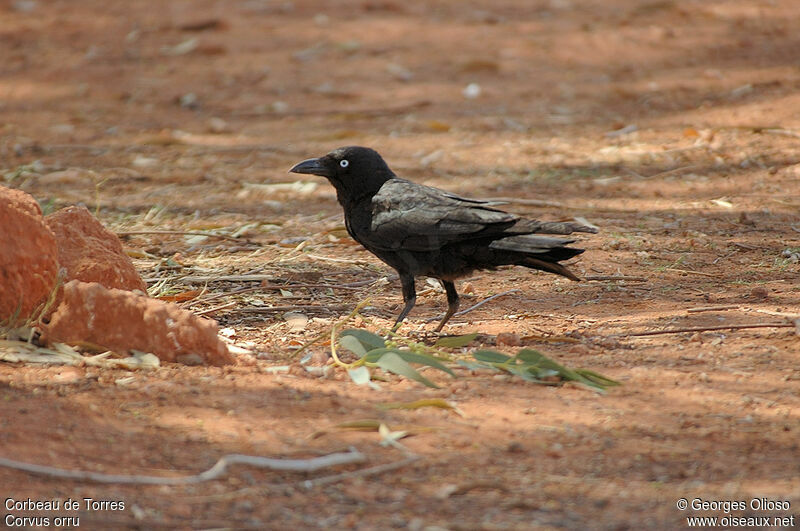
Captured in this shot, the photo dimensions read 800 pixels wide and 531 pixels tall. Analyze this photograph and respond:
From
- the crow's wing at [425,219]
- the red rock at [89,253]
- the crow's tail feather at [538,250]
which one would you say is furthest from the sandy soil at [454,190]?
the red rock at [89,253]

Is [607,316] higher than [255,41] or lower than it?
lower

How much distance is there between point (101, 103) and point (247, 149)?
2757 millimetres

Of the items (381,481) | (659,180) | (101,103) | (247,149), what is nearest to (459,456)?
(381,481)

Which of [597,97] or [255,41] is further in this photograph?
[255,41]

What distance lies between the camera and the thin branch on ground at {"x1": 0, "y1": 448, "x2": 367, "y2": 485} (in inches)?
111

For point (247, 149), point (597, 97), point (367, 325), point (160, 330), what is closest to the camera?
point (160, 330)

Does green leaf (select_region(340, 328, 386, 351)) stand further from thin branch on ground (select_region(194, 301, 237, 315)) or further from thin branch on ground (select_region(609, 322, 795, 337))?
thin branch on ground (select_region(609, 322, 795, 337))

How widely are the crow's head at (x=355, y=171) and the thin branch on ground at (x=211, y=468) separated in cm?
226

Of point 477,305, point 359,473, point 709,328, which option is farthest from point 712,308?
point 359,473

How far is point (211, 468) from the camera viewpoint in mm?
2936

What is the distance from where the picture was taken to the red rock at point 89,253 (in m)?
4.36

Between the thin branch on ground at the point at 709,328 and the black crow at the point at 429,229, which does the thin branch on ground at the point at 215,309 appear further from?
the thin branch on ground at the point at 709,328

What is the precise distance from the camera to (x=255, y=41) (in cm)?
1239

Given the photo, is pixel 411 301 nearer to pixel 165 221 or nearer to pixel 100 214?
pixel 165 221
